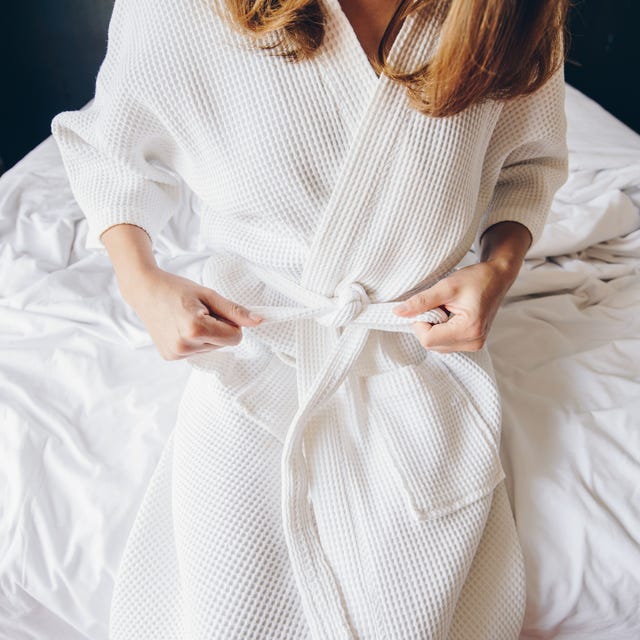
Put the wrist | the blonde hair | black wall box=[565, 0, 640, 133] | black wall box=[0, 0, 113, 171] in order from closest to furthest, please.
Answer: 1. the blonde hair
2. the wrist
3. black wall box=[565, 0, 640, 133]
4. black wall box=[0, 0, 113, 171]

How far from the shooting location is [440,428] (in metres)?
0.64

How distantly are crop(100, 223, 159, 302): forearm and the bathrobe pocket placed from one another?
278mm

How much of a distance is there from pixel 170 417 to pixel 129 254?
0.87 ft

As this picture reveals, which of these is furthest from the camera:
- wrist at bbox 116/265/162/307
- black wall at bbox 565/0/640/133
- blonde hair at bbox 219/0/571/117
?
black wall at bbox 565/0/640/133

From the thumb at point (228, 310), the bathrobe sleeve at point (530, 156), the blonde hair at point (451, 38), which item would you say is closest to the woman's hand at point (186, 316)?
the thumb at point (228, 310)

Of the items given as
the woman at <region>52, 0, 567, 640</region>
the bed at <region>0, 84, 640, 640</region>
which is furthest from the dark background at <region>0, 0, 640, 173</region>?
the woman at <region>52, 0, 567, 640</region>

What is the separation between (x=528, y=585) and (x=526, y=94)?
537 mm

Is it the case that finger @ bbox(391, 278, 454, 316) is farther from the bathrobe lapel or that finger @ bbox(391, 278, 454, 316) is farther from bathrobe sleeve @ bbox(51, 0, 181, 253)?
bathrobe sleeve @ bbox(51, 0, 181, 253)

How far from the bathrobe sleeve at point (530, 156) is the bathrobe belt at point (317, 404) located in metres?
0.19

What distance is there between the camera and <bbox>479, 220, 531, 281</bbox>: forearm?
0.69 metres

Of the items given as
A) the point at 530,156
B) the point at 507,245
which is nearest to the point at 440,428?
the point at 507,245

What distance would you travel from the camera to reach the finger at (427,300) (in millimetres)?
600

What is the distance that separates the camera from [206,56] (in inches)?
21.9

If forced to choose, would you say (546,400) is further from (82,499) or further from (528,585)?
(82,499)
